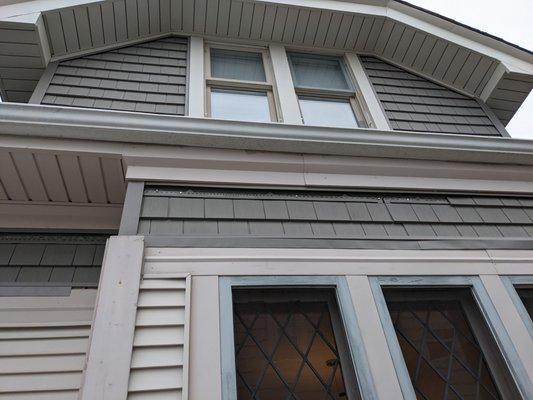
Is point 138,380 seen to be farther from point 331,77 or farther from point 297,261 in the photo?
point 331,77

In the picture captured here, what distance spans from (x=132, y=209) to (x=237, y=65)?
7.71 feet

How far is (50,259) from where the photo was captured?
269 cm

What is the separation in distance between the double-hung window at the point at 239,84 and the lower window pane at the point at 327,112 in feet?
1.10

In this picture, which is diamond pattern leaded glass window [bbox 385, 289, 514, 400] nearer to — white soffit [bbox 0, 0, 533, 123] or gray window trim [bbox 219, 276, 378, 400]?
gray window trim [bbox 219, 276, 378, 400]

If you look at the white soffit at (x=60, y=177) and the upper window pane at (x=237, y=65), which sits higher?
the upper window pane at (x=237, y=65)

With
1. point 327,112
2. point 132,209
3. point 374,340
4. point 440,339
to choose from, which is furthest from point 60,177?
point 440,339

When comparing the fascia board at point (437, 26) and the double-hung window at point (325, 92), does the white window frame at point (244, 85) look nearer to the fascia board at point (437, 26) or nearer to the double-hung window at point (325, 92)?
the double-hung window at point (325, 92)

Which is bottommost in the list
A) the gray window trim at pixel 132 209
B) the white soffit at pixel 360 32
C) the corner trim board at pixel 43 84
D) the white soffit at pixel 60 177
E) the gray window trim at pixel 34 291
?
the gray window trim at pixel 34 291

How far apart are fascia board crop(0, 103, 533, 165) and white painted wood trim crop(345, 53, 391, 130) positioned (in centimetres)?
62

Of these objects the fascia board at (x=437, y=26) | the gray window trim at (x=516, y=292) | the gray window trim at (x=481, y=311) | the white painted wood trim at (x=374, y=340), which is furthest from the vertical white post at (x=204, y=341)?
the fascia board at (x=437, y=26)

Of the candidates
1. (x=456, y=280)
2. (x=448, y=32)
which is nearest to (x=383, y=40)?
(x=448, y=32)

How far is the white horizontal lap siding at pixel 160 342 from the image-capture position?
168 cm

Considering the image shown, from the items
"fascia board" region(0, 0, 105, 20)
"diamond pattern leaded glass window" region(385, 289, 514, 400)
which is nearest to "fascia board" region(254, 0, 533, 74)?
"fascia board" region(0, 0, 105, 20)

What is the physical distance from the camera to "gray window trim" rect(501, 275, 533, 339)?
2.28 meters
